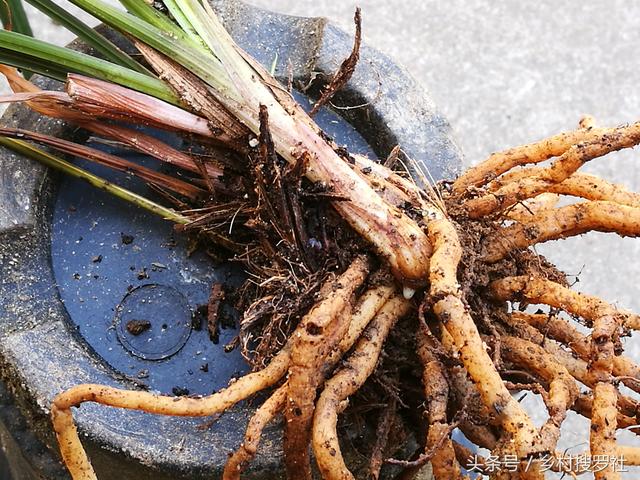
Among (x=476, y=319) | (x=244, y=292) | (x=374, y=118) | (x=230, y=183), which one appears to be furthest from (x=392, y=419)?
(x=374, y=118)

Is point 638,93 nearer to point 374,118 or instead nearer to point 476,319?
point 374,118

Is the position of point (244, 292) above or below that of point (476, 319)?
below

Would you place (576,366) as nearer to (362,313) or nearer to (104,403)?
(362,313)

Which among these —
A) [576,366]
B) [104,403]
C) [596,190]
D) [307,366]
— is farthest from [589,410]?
[104,403]

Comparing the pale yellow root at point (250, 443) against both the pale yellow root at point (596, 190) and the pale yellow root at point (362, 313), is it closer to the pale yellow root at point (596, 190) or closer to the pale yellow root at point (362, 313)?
the pale yellow root at point (362, 313)

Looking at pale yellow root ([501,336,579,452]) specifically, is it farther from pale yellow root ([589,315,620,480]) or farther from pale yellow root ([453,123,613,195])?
pale yellow root ([453,123,613,195])

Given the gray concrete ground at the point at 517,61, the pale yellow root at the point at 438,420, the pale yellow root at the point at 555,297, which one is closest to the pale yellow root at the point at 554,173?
the pale yellow root at the point at 555,297
